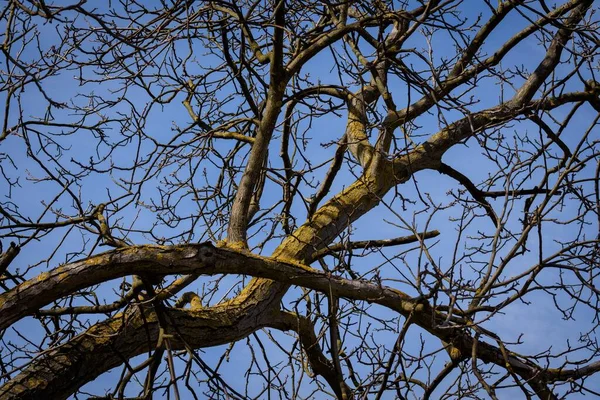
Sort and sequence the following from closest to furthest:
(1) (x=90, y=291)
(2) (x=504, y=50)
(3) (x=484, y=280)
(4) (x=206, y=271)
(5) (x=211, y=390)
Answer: (4) (x=206, y=271) < (3) (x=484, y=280) < (5) (x=211, y=390) < (1) (x=90, y=291) < (2) (x=504, y=50)

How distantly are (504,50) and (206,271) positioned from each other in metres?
3.42

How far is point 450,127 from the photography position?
17.8ft

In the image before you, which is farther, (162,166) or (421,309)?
(162,166)

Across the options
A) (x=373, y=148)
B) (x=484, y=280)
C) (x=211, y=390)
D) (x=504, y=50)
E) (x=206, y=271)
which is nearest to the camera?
(x=206, y=271)

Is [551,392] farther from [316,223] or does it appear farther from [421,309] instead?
[316,223]

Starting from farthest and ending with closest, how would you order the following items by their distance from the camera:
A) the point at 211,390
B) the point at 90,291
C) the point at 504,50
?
the point at 504,50, the point at 90,291, the point at 211,390

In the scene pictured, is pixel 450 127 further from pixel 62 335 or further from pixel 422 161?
pixel 62 335

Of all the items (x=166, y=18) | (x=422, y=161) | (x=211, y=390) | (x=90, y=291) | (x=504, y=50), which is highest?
(x=504, y=50)

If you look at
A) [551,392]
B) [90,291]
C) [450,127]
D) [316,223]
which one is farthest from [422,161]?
[90,291]

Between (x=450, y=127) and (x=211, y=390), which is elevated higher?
(x=450, y=127)

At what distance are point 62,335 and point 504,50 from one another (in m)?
4.18

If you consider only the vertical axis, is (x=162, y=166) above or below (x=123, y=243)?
above

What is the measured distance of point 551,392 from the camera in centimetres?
434

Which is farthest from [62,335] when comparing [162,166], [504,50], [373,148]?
[504,50]
